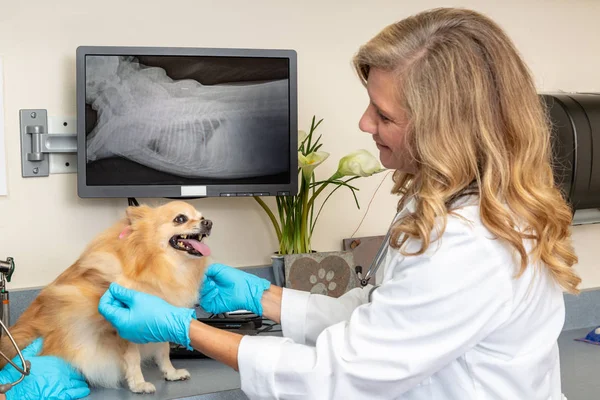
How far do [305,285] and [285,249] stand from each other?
138 mm

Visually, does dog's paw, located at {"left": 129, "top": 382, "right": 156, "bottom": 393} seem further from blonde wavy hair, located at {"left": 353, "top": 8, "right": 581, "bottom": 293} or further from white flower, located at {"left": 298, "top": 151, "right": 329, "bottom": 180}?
white flower, located at {"left": 298, "top": 151, "right": 329, "bottom": 180}

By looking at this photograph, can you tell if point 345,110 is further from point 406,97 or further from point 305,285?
point 406,97

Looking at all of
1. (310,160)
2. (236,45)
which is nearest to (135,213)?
(310,160)

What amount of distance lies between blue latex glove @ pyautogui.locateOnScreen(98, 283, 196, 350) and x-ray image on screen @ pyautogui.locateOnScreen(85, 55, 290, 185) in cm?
55

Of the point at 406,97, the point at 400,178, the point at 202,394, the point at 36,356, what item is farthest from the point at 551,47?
the point at 36,356

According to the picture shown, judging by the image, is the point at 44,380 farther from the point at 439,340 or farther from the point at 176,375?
the point at 439,340

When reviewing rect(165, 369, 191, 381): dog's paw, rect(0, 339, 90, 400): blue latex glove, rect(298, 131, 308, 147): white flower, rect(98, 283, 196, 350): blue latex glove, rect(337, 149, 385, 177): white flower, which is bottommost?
rect(165, 369, 191, 381): dog's paw

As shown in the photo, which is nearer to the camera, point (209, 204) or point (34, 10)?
point (34, 10)

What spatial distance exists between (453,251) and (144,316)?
575 millimetres

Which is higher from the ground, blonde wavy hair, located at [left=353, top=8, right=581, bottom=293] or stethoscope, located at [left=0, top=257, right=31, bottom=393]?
blonde wavy hair, located at [left=353, top=8, right=581, bottom=293]

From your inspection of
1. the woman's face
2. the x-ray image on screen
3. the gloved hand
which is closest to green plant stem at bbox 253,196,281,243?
the x-ray image on screen

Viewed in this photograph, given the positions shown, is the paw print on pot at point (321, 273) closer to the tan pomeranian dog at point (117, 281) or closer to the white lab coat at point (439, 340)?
the tan pomeranian dog at point (117, 281)

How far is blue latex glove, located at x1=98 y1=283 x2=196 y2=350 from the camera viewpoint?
131 cm

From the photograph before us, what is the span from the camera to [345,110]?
2271 mm
